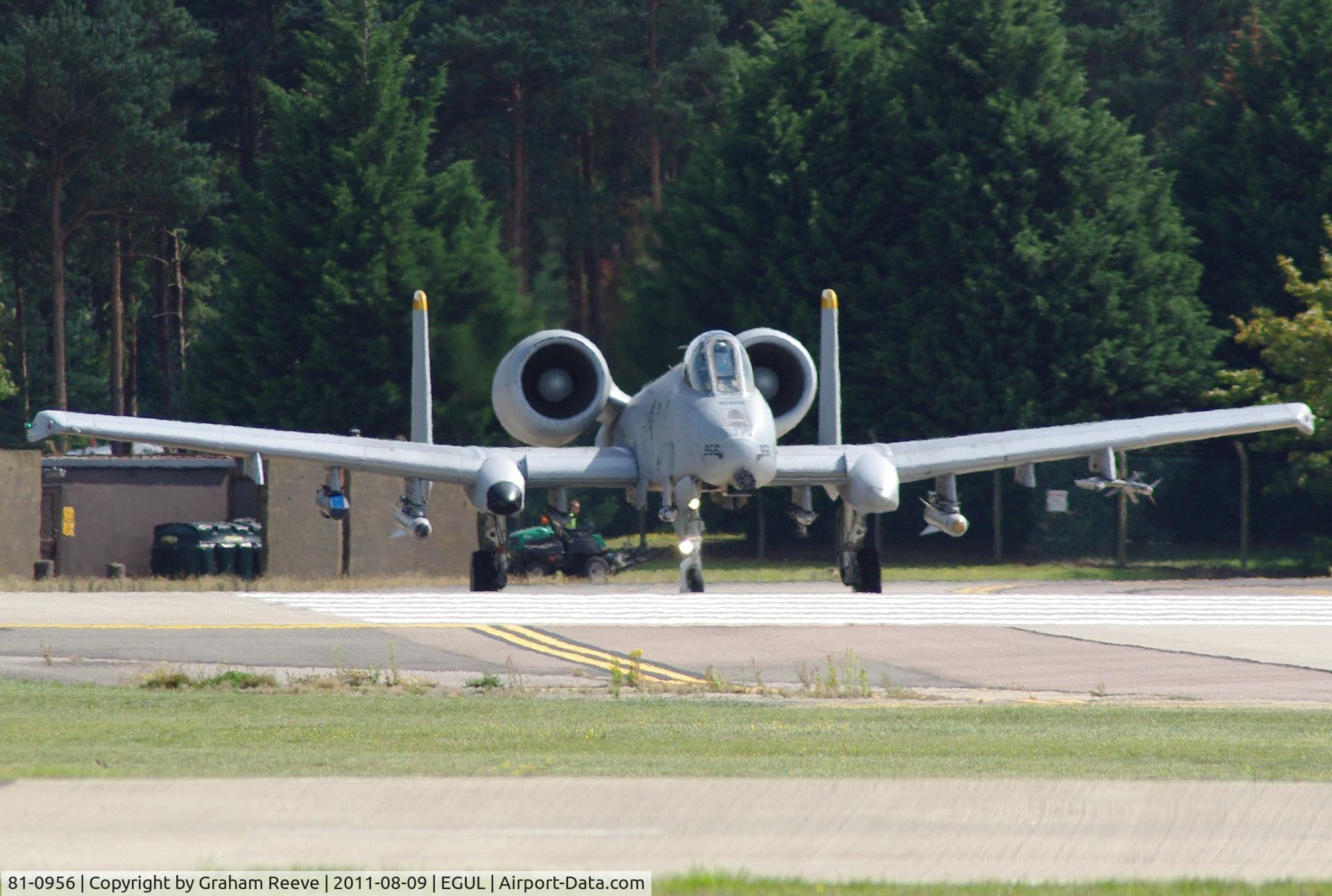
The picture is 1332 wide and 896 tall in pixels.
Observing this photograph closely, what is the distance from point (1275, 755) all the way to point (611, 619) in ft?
30.2

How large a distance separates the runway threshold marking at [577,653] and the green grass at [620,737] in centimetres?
176

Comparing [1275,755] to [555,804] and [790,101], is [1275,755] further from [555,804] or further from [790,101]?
[790,101]

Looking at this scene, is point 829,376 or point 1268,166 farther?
point 1268,166

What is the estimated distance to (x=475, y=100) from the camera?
60.7m

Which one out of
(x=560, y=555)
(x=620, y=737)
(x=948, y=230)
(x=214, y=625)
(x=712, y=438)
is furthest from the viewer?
(x=948, y=230)

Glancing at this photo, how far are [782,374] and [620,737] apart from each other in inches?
680

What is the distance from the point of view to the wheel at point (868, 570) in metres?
25.6

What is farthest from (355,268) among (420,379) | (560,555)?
(420,379)

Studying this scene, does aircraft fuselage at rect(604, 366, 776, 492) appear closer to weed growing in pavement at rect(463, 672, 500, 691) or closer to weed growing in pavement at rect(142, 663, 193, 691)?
weed growing in pavement at rect(463, 672, 500, 691)

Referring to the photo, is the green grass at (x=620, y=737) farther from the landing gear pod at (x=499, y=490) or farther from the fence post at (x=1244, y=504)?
the fence post at (x=1244, y=504)

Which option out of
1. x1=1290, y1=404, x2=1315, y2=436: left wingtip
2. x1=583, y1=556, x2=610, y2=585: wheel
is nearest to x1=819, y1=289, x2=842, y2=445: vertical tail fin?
x1=583, y1=556, x2=610, y2=585: wheel

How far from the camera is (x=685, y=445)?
23.6 meters
